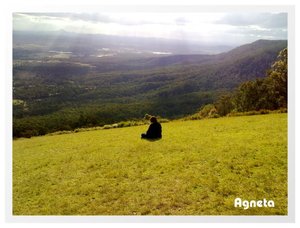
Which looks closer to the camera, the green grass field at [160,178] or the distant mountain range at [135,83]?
the green grass field at [160,178]

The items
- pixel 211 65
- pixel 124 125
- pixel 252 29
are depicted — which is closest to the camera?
pixel 252 29

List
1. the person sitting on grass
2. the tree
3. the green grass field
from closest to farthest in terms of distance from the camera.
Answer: the green grass field
the person sitting on grass
the tree

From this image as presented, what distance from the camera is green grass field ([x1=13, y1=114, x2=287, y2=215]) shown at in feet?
41.9

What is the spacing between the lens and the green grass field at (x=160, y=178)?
12758 mm

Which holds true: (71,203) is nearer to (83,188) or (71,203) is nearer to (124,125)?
(83,188)

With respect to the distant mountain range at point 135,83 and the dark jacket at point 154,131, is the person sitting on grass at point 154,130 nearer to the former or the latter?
the dark jacket at point 154,131

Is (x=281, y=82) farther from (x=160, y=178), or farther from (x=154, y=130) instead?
(x=160, y=178)

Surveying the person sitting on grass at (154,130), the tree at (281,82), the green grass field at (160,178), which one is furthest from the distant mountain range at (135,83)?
the green grass field at (160,178)

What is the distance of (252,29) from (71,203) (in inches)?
420

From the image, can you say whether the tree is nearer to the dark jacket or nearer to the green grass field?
the green grass field

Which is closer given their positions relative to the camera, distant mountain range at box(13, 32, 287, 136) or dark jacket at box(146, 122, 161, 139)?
dark jacket at box(146, 122, 161, 139)

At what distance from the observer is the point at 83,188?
13.9 metres

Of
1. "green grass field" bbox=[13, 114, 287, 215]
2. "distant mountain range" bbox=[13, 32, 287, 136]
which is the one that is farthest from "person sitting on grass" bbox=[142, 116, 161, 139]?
"distant mountain range" bbox=[13, 32, 287, 136]
